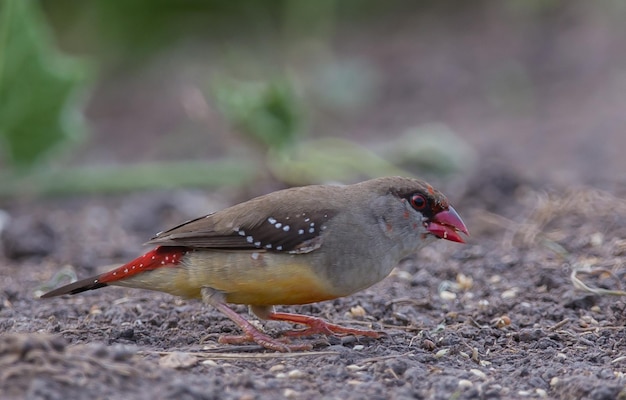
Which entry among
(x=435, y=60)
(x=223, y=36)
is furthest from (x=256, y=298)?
(x=223, y=36)

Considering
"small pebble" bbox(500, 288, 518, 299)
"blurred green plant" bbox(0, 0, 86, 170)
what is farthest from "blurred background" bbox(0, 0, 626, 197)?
"small pebble" bbox(500, 288, 518, 299)

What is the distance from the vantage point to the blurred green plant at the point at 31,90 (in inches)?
336

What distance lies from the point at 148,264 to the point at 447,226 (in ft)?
5.16

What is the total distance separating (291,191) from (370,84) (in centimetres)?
926

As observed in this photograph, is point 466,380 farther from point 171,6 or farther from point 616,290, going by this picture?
point 171,6

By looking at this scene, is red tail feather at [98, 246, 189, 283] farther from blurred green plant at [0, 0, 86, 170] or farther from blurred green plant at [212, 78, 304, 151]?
blurred green plant at [0, 0, 86, 170]

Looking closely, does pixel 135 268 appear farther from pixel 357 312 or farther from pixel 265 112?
pixel 265 112

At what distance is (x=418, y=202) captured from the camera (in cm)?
526

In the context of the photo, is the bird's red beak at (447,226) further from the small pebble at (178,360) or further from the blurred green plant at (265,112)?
the blurred green plant at (265,112)

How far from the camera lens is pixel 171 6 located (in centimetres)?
1535

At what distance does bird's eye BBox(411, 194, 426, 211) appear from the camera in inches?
207

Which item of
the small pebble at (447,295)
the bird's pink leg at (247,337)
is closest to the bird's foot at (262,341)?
the bird's pink leg at (247,337)

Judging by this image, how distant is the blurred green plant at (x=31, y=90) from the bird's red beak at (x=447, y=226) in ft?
14.9

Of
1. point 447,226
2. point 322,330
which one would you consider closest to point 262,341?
point 322,330
